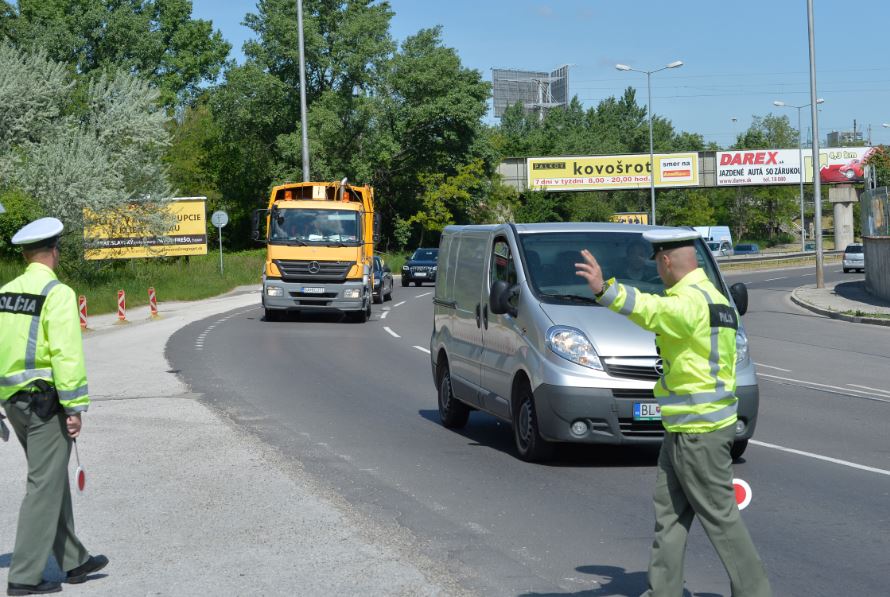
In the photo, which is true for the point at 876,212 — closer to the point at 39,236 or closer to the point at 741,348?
the point at 741,348

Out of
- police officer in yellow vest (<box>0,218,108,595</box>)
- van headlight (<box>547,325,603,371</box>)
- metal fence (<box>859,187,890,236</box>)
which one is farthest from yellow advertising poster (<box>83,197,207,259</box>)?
police officer in yellow vest (<box>0,218,108,595</box>)

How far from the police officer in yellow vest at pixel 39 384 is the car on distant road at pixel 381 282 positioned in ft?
103

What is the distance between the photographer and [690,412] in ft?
17.0

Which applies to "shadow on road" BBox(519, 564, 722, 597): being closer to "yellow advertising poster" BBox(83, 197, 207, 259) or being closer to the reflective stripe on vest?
the reflective stripe on vest

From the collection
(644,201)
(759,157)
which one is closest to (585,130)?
(644,201)

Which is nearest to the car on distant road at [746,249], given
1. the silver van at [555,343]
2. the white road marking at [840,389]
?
the white road marking at [840,389]

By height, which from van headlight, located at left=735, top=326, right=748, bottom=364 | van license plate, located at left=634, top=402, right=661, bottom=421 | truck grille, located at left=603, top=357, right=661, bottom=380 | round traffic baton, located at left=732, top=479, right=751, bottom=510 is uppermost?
van headlight, located at left=735, top=326, right=748, bottom=364

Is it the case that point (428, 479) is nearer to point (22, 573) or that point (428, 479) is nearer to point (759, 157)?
point (22, 573)

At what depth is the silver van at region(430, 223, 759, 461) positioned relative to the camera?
30.8 ft

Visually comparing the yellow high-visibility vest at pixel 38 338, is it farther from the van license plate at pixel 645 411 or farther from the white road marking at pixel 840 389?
the white road marking at pixel 840 389

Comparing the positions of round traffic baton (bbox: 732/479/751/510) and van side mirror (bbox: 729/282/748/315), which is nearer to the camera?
round traffic baton (bbox: 732/479/751/510)

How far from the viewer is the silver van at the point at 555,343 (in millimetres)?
9391

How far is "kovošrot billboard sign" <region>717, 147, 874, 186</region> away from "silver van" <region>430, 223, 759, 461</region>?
246 feet

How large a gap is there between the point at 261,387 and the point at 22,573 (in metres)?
10.1
